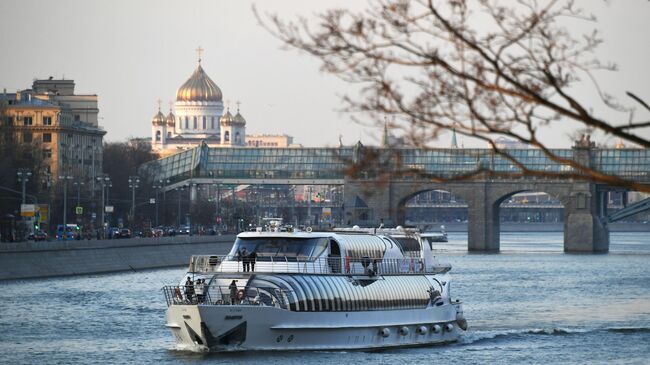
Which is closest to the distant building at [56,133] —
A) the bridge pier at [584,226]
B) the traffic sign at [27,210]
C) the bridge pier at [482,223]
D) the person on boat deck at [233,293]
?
the bridge pier at [482,223]

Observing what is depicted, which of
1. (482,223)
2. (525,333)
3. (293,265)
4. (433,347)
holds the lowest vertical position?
(433,347)

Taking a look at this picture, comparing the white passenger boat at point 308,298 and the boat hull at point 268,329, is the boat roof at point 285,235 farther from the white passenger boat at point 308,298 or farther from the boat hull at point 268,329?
the boat hull at point 268,329

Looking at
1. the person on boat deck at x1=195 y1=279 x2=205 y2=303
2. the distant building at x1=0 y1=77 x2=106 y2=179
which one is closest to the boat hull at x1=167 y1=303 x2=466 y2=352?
the person on boat deck at x1=195 y1=279 x2=205 y2=303

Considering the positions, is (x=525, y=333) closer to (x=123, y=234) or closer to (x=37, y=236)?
(x=37, y=236)

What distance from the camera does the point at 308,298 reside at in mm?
40875

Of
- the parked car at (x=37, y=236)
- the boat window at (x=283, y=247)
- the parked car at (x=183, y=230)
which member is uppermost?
the parked car at (x=183, y=230)

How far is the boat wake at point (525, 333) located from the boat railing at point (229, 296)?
8702mm

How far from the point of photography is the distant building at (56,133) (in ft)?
495

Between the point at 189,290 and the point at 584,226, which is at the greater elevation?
the point at 584,226

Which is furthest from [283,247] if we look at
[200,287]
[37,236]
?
[37,236]

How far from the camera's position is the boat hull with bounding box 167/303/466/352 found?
40156mm

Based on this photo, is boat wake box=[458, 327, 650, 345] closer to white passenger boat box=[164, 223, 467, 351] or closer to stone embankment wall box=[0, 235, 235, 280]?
white passenger boat box=[164, 223, 467, 351]

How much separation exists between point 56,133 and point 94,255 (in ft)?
217

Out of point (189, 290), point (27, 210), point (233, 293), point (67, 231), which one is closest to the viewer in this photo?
point (233, 293)
